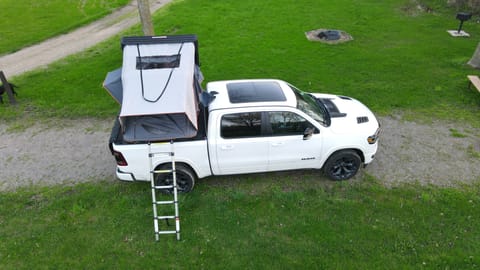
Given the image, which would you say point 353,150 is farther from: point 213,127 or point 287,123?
point 213,127

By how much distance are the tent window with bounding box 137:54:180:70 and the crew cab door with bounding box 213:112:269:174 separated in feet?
5.50

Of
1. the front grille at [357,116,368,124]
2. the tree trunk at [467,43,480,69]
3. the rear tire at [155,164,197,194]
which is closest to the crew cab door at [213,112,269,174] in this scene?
the rear tire at [155,164,197,194]

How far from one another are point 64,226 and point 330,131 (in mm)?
5883

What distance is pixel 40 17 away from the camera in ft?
73.0

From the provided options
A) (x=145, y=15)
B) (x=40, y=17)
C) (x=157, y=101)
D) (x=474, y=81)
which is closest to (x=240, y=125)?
(x=157, y=101)

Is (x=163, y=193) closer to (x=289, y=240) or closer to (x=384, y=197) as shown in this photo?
(x=289, y=240)

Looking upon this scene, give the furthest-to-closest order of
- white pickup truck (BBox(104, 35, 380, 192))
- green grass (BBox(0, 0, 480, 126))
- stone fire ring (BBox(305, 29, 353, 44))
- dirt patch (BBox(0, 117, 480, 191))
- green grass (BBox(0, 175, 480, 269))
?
stone fire ring (BBox(305, 29, 353, 44))
green grass (BBox(0, 0, 480, 126))
dirt patch (BBox(0, 117, 480, 191))
white pickup truck (BBox(104, 35, 380, 192))
green grass (BBox(0, 175, 480, 269))

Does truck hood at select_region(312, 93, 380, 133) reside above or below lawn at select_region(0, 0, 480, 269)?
above

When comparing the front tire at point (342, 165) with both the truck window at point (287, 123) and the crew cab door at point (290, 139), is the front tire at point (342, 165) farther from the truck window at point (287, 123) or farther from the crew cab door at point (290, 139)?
the truck window at point (287, 123)

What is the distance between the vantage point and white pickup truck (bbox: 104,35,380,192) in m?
6.31

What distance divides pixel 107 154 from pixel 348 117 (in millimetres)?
6289

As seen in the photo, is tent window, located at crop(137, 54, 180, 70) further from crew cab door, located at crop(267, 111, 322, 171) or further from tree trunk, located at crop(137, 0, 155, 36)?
tree trunk, located at crop(137, 0, 155, 36)

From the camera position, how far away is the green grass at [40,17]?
18.6 meters

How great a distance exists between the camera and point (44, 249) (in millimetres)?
6031
